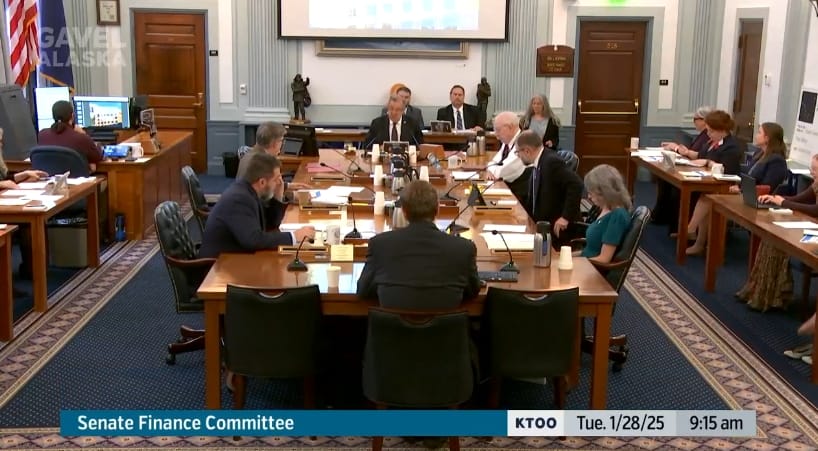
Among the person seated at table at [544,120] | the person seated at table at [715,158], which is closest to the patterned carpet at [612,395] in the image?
the person seated at table at [715,158]

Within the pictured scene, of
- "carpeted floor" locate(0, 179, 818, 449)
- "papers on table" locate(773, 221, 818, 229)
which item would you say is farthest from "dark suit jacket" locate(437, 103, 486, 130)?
"papers on table" locate(773, 221, 818, 229)

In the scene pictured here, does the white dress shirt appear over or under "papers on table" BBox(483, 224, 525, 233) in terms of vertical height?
over

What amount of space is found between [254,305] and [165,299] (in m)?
3.08

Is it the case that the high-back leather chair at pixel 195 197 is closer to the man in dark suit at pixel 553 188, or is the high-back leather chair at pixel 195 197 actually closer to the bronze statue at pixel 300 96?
the man in dark suit at pixel 553 188

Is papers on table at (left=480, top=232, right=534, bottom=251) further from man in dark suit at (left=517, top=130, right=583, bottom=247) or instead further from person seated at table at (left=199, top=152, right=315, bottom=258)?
man in dark suit at (left=517, top=130, right=583, bottom=247)

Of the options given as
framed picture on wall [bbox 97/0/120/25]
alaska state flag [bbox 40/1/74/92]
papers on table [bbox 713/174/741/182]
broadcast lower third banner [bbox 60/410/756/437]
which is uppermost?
framed picture on wall [bbox 97/0/120/25]

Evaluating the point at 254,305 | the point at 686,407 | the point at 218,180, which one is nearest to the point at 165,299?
the point at 254,305

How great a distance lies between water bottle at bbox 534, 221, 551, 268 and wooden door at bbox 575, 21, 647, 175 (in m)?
8.56

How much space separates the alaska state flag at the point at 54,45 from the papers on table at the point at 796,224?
8435 millimetres

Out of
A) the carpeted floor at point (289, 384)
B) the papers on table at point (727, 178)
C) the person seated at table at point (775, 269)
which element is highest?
the papers on table at point (727, 178)

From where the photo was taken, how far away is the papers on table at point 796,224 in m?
6.69

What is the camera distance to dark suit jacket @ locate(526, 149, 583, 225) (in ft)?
23.8

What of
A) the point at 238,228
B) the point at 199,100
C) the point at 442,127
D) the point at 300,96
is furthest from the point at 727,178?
the point at 199,100

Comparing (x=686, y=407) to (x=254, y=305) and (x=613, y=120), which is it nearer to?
(x=254, y=305)
